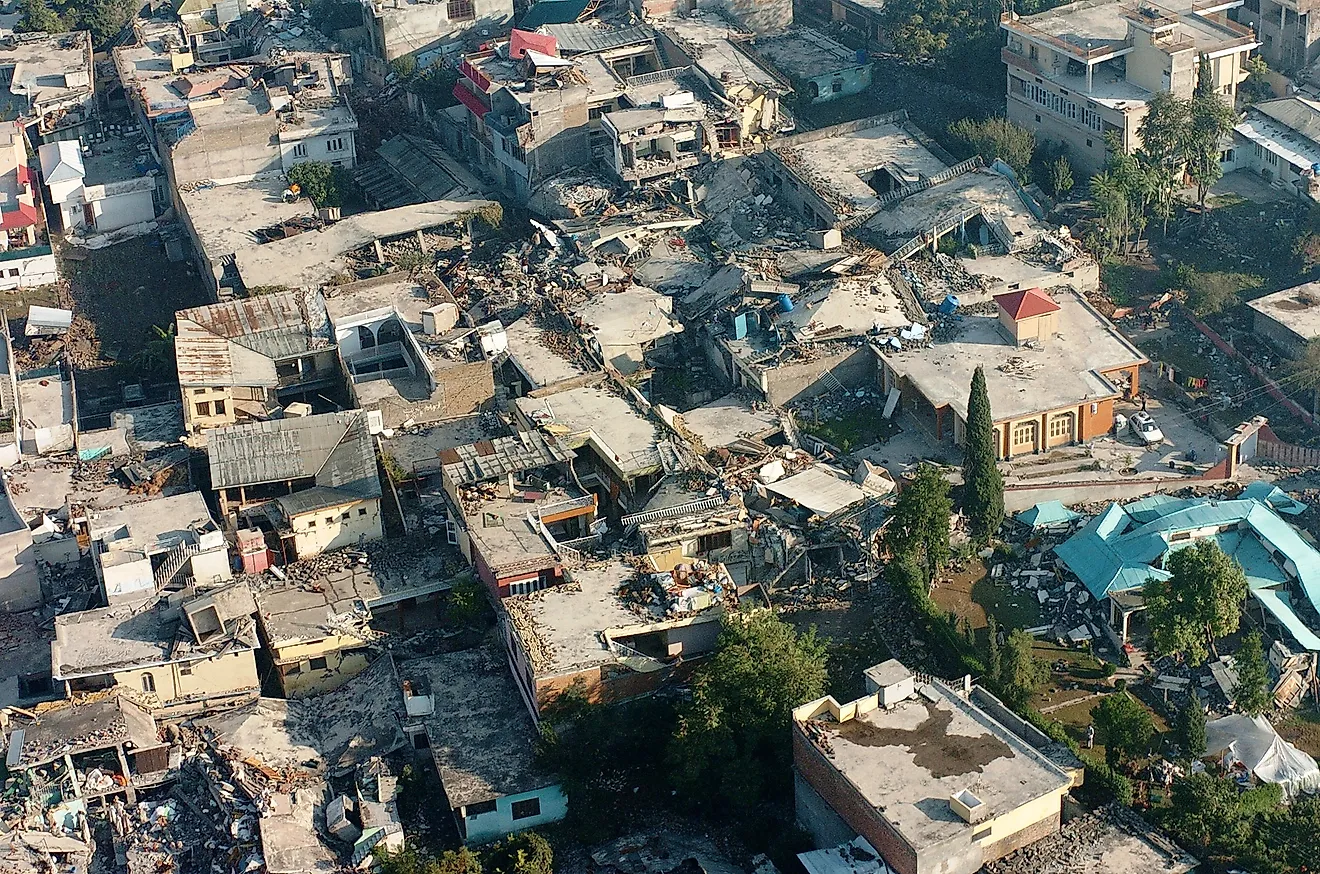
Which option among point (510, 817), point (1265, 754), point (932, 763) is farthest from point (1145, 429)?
point (510, 817)

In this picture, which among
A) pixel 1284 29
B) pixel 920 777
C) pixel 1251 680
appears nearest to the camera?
pixel 920 777

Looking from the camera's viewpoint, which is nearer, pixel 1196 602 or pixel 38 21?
pixel 1196 602

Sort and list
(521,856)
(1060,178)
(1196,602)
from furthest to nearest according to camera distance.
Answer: (1060,178) → (1196,602) → (521,856)

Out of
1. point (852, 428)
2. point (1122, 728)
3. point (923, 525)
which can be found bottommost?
point (852, 428)

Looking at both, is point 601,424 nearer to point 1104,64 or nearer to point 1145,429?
point 1145,429

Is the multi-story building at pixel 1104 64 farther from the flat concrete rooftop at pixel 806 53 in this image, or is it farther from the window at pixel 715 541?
the window at pixel 715 541

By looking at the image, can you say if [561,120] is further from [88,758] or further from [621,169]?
[88,758]

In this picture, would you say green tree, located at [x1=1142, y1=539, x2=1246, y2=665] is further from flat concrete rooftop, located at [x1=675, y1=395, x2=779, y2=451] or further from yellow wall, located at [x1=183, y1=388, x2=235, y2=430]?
yellow wall, located at [x1=183, y1=388, x2=235, y2=430]
